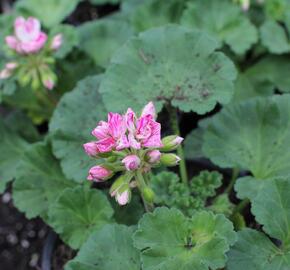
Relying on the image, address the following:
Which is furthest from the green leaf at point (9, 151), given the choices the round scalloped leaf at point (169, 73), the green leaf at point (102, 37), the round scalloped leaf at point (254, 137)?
the round scalloped leaf at point (254, 137)

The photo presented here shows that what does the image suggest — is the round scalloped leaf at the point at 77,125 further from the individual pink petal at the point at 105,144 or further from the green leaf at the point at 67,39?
the individual pink petal at the point at 105,144

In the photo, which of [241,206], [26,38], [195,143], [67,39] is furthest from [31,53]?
[241,206]

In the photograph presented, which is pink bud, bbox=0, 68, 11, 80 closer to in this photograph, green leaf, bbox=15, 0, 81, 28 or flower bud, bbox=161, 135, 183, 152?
green leaf, bbox=15, 0, 81, 28

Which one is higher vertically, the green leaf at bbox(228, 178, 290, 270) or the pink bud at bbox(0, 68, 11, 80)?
the pink bud at bbox(0, 68, 11, 80)

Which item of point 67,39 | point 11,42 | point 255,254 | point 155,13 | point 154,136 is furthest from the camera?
point 155,13

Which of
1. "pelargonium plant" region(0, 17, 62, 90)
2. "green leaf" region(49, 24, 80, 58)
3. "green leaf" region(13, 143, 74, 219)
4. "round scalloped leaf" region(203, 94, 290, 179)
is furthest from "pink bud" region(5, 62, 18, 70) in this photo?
"round scalloped leaf" region(203, 94, 290, 179)

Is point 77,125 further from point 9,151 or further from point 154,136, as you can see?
point 154,136

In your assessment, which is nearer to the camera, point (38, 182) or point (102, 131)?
point (102, 131)
